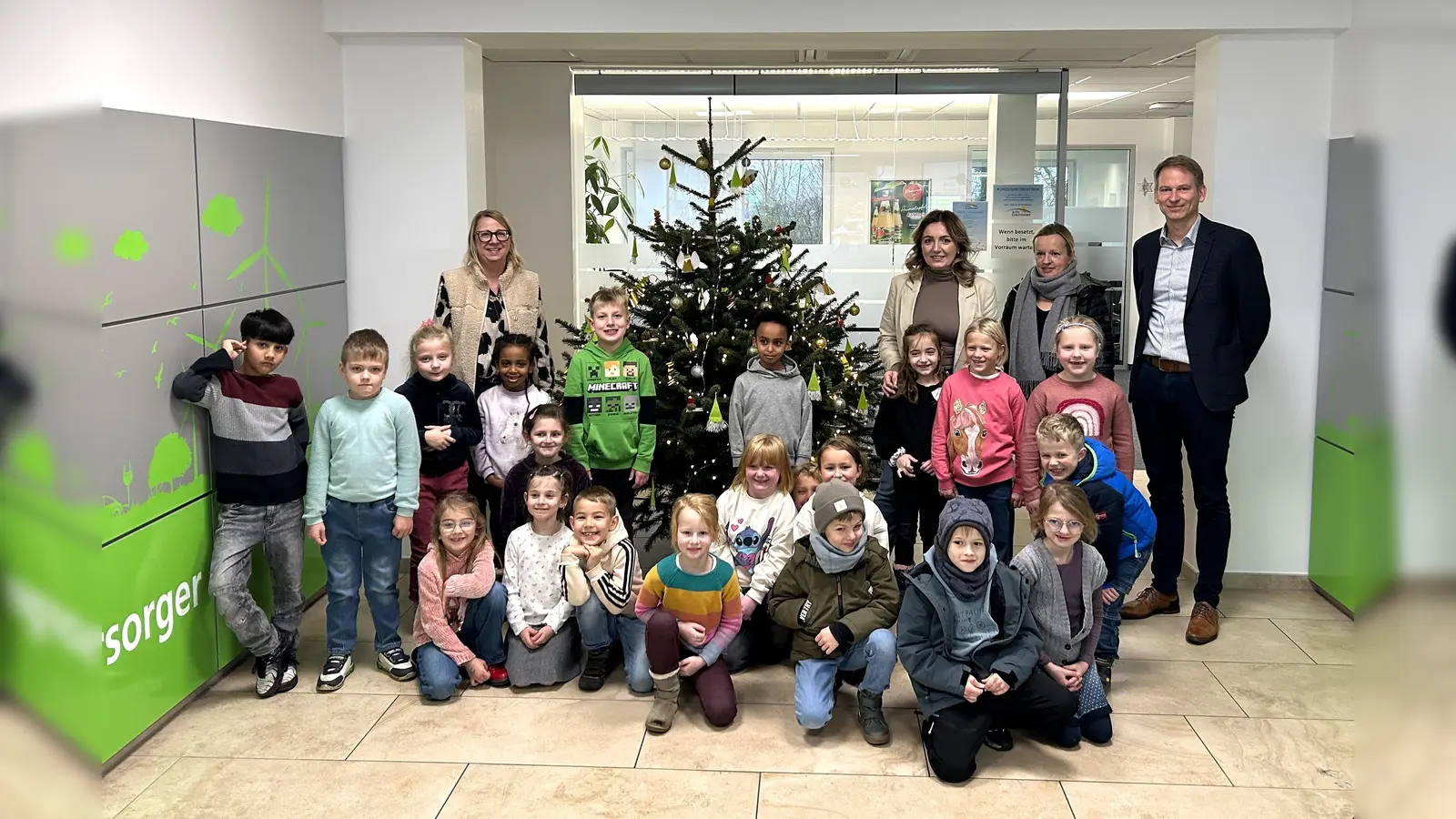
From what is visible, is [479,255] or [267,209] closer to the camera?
[267,209]

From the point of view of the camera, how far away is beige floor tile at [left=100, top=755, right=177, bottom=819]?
3139mm

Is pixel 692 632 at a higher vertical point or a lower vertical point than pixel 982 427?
lower

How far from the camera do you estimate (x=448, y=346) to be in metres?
4.38

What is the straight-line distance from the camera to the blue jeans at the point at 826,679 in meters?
3.61

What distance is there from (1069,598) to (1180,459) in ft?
4.50

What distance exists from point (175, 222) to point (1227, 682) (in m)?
3.94

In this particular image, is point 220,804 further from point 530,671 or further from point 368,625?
point 368,625

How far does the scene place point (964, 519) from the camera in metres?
3.35

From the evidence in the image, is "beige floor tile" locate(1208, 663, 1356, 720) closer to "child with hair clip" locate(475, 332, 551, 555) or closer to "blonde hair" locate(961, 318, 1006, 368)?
"blonde hair" locate(961, 318, 1006, 368)

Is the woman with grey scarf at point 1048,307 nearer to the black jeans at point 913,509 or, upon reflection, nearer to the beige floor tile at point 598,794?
the black jeans at point 913,509

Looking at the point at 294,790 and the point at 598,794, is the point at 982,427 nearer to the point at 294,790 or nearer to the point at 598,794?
the point at 598,794

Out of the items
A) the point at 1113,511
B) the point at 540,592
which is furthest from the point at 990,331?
the point at 540,592

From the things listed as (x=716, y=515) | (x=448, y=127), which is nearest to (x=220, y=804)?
(x=716, y=515)

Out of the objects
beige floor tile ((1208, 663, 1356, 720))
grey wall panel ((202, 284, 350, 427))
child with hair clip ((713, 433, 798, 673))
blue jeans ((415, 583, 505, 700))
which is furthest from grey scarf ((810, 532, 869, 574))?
grey wall panel ((202, 284, 350, 427))
